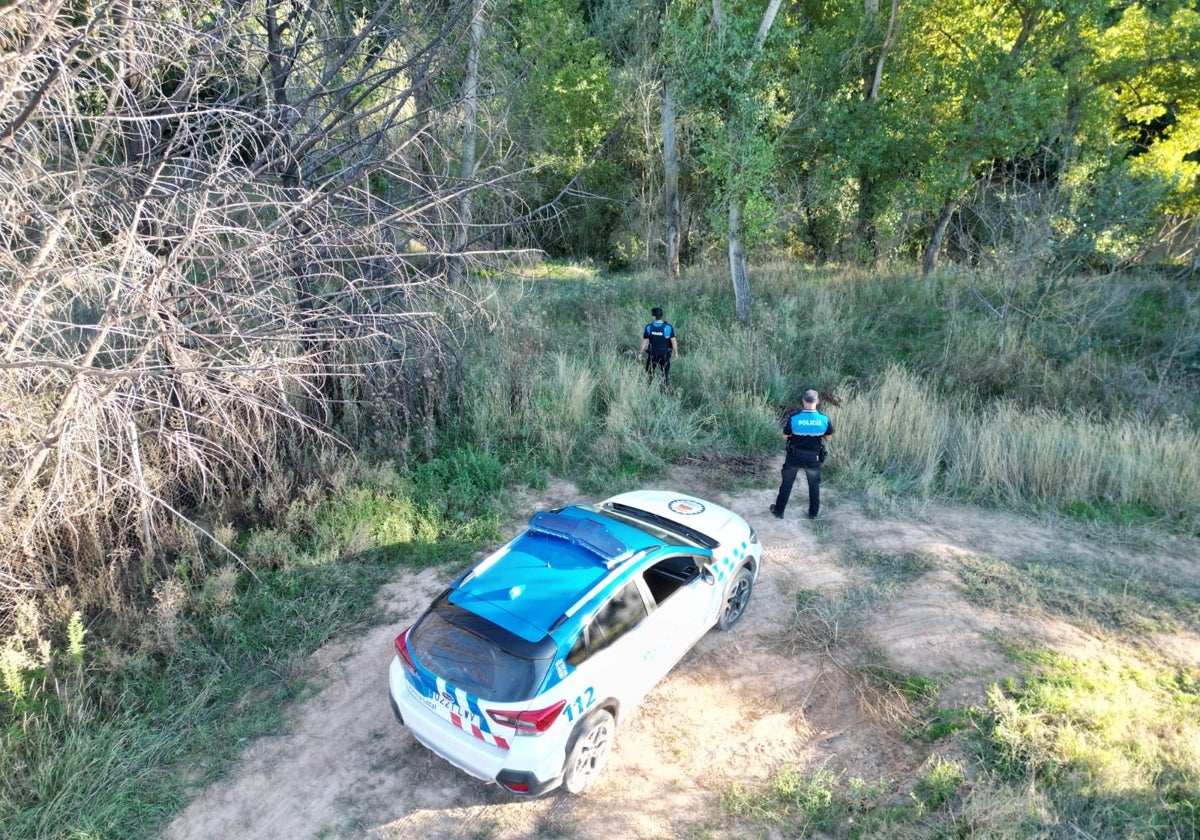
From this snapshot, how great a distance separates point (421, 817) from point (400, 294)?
6262 millimetres

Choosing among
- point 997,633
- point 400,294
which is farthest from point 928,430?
point 400,294

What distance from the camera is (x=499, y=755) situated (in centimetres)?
416

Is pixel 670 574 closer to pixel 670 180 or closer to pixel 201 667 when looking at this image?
pixel 201 667

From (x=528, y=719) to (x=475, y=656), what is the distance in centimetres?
54

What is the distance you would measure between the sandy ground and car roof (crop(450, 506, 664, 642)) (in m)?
1.32

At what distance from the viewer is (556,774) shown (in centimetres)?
427

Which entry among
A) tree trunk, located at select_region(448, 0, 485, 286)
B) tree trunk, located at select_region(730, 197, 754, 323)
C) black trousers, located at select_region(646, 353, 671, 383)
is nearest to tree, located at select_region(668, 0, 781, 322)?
tree trunk, located at select_region(730, 197, 754, 323)

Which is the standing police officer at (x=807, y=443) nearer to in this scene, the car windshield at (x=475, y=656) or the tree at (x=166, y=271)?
the tree at (x=166, y=271)

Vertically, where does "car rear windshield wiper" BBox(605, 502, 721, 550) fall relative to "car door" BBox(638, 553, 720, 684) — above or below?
above

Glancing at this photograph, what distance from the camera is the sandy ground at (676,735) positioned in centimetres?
450

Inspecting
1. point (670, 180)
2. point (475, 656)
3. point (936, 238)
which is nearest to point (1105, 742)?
point (475, 656)

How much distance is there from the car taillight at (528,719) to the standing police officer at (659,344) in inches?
320

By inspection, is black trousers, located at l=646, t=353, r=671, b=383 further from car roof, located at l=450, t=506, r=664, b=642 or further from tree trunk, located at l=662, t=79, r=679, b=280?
tree trunk, located at l=662, t=79, r=679, b=280

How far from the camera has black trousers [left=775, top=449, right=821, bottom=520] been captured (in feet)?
25.7
